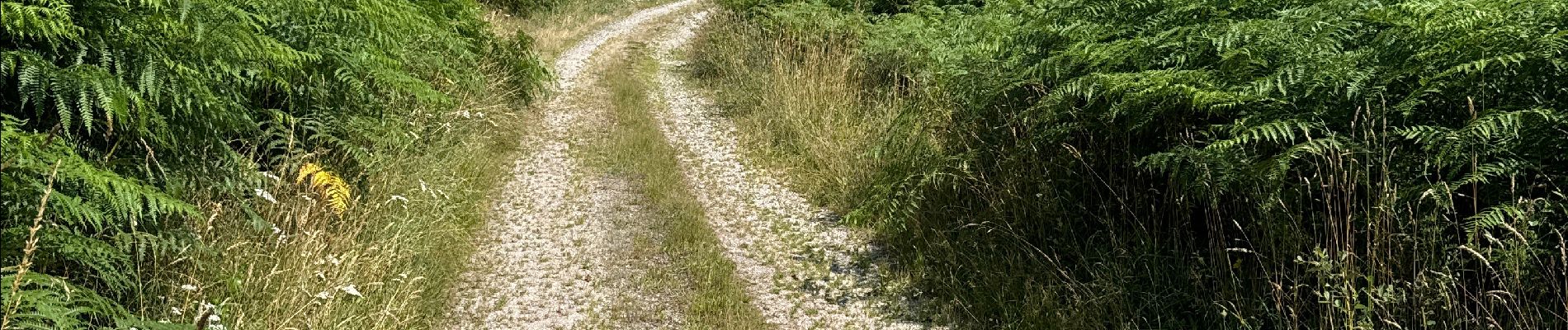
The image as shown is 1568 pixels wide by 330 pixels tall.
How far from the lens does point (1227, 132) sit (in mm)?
4488

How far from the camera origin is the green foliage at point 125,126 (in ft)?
12.2

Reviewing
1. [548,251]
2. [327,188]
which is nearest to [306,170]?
[327,188]

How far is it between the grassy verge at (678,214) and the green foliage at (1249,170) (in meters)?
1.14

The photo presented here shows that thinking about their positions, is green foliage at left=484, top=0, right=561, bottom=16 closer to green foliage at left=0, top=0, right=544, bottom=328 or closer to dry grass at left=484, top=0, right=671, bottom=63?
dry grass at left=484, top=0, right=671, bottom=63

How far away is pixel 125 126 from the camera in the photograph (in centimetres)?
413

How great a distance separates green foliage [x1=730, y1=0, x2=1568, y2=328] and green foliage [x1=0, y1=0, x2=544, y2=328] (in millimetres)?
3637

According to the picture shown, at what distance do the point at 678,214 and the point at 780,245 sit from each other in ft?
3.11

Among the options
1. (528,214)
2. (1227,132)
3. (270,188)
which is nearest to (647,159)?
(528,214)

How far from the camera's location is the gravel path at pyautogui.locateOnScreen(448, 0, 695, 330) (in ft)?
20.0

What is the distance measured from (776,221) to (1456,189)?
494cm

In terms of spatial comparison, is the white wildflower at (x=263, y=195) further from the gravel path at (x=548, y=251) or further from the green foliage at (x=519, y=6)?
the green foliage at (x=519, y=6)

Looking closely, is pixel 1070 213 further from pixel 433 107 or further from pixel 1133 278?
pixel 433 107

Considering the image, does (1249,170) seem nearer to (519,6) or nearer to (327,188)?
(327,188)

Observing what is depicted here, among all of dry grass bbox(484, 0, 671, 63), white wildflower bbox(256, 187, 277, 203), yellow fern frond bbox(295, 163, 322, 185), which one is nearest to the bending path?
yellow fern frond bbox(295, 163, 322, 185)
